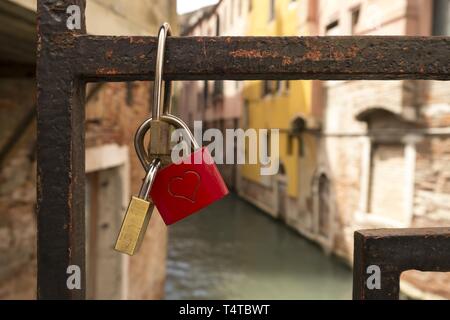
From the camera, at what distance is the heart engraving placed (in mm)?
752

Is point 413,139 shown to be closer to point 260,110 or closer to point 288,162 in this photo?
point 288,162

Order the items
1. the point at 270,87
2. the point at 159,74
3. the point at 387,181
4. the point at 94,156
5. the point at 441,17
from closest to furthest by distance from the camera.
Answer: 1. the point at 159,74
2. the point at 94,156
3. the point at 441,17
4. the point at 387,181
5. the point at 270,87

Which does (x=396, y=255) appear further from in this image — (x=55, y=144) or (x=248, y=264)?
(x=248, y=264)

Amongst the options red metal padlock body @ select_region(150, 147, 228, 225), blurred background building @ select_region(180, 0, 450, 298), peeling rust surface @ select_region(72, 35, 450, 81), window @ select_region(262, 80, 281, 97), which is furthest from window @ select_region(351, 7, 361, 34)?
red metal padlock body @ select_region(150, 147, 228, 225)

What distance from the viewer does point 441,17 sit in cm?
623

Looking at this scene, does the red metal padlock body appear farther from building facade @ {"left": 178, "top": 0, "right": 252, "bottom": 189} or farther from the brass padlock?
building facade @ {"left": 178, "top": 0, "right": 252, "bottom": 189}

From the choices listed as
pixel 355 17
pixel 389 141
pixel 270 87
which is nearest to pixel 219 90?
pixel 270 87

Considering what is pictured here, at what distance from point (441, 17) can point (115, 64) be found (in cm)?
663

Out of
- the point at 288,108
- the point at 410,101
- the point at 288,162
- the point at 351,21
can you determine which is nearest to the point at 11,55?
the point at 351,21

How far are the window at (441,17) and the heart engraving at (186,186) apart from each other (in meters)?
6.21

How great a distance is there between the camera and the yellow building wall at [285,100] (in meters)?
9.48

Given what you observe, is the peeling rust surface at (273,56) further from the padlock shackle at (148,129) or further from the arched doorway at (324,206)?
the arched doorway at (324,206)

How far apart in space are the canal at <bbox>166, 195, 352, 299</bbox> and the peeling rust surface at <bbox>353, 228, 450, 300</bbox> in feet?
23.6
